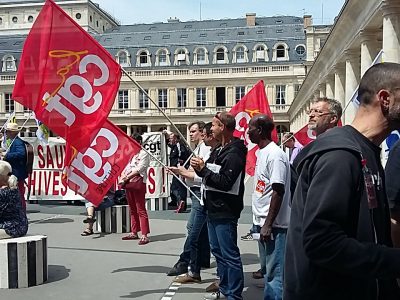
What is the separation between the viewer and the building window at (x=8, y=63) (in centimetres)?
7238

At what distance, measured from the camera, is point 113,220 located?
10.2 meters

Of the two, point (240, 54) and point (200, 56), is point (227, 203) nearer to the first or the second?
point (240, 54)

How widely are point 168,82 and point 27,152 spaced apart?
58296 millimetres

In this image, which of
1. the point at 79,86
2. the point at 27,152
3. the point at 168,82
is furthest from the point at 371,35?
the point at 168,82

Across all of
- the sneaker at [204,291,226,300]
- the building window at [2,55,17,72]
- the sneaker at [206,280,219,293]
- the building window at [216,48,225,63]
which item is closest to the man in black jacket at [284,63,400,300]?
the sneaker at [204,291,226,300]

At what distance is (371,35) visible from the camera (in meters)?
17.4

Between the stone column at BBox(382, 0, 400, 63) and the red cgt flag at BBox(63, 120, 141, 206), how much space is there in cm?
908

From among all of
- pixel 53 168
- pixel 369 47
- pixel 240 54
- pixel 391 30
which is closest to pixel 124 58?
pixel 240 54

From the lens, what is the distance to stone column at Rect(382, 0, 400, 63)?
13.8 m

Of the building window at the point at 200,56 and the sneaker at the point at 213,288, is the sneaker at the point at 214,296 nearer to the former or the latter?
the sneaker at the point at 213,288

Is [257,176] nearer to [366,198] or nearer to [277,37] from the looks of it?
[366,198]

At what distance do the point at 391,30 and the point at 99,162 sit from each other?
389 inches

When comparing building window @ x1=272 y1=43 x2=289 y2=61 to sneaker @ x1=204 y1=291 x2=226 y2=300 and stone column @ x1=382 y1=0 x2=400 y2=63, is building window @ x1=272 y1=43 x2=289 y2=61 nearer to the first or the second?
stone column @ x1=382 y1=0 x2=400 y2=63

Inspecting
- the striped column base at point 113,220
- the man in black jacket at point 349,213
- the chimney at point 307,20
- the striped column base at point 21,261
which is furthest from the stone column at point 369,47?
the chimney at point 307,20
